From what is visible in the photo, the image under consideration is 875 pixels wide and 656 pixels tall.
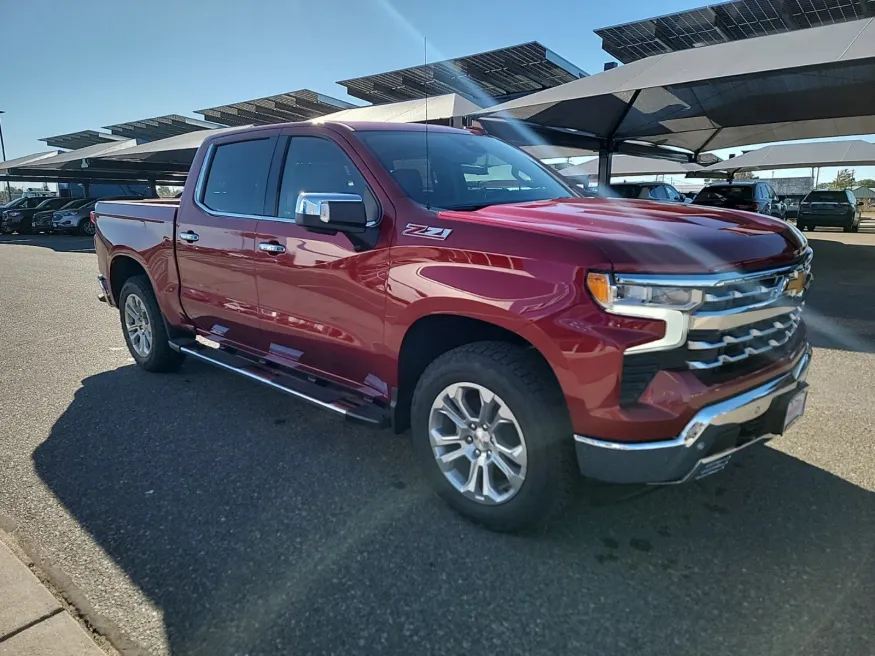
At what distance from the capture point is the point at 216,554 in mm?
2738

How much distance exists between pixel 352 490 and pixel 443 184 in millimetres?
1750

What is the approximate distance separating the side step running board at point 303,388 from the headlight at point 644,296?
4.50 feet

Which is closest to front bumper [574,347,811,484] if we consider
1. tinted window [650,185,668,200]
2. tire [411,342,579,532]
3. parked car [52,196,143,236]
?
tire [411,342,579,532]

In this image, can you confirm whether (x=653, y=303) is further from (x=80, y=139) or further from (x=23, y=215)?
(x=80, y=139)

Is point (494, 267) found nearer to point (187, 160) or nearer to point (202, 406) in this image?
point (202, 406)

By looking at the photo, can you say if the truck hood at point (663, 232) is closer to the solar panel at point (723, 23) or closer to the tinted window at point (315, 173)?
the tinted window at point (315, 173)

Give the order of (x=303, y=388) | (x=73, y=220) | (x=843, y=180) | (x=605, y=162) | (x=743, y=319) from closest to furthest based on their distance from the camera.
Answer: (x=743, y=319), (x=303, y=388), (x=605, y=162), (x=73, y=220), (x=843, y=180)

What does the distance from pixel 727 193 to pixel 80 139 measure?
139 ft

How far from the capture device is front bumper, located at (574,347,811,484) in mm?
2338

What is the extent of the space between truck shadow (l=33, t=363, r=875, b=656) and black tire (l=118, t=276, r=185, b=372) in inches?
55.1

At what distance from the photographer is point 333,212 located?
3.01 metres

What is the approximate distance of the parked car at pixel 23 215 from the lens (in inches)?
1092

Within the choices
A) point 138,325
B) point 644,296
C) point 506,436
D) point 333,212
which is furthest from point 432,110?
point 644,296

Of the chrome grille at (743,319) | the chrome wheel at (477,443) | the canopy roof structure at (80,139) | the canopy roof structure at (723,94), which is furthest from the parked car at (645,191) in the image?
the canopy roof structure at (80,139)
